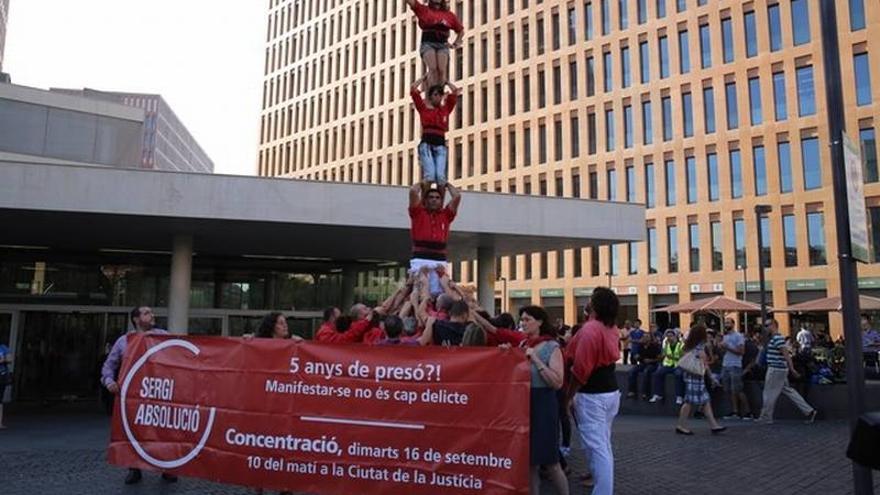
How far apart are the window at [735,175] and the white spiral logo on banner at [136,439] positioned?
43.0 meters

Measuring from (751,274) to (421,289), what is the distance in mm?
37842

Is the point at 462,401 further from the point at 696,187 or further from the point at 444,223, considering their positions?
the point at 696,187

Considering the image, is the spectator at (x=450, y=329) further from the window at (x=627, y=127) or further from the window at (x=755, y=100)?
the window at (x=627, y=127)

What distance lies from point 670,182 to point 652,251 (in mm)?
4794

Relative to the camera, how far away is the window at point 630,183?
50.1 metres

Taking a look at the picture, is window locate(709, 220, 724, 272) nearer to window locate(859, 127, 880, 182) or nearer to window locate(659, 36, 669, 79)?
window locate(859, 127, 880, 182)

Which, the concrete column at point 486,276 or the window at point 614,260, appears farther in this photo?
the window at point 614,260

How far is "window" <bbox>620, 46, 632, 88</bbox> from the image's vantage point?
50938 millimetres

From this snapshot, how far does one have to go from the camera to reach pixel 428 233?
1100 centimetres

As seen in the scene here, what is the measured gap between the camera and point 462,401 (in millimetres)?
6176

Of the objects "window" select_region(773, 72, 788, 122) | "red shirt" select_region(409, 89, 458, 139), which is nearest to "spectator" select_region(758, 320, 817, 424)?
"red shirt" select_region(409, 89, 458, 139)

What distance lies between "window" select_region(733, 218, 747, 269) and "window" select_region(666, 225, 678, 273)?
4.07 meters

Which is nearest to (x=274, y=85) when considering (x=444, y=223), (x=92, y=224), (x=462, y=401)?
(x=92, y=224)

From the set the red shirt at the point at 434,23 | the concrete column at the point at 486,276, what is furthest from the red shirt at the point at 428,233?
the concrete column at the point at 486,276
